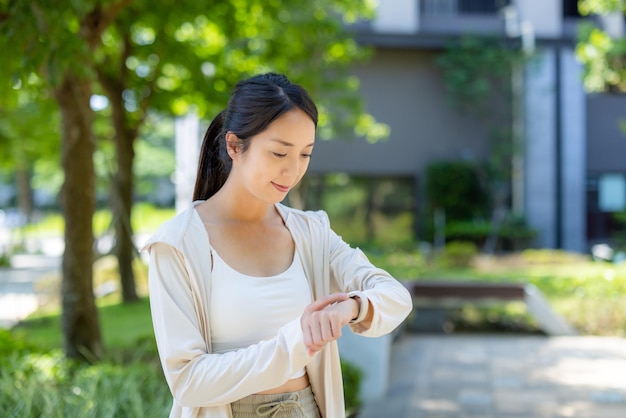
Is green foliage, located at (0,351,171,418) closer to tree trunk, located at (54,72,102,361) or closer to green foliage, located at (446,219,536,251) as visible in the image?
tree trunk, located at (54,72,102,361)

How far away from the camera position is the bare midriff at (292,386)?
83.2 inches

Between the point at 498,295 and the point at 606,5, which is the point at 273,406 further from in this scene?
the point at 606,5

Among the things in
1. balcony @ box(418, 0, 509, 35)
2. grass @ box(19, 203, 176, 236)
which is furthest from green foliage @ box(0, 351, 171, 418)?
grass @ box(19, 203, 176, 236)

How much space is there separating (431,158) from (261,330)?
21.2 meters

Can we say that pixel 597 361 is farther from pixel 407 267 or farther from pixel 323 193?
pixel 323 193

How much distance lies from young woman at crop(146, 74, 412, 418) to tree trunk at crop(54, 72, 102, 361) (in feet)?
16.4

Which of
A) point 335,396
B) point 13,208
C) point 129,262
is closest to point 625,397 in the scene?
point 335,396

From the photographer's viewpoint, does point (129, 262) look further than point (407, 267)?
No

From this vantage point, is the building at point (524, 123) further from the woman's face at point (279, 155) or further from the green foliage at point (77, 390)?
the woman's face at point (279, 155)

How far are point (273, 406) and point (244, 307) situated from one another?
0.25 m

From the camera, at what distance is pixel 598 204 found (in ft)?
75.6

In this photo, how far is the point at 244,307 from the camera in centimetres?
206

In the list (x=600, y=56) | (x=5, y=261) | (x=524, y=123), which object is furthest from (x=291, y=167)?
(x=524, y=123)

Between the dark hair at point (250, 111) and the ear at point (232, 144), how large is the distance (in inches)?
0.5
